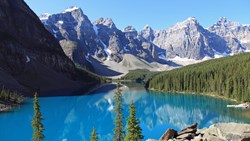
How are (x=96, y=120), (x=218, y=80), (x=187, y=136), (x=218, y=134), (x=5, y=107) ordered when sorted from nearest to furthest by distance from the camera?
(x=218, y=134), (x=187, y=136), (x=96, y=120), (x=5, y=107), (x=218, y=80)

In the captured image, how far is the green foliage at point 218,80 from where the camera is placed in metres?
121

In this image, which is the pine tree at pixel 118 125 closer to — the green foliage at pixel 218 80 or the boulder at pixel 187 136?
the boulder at pixel 187 136

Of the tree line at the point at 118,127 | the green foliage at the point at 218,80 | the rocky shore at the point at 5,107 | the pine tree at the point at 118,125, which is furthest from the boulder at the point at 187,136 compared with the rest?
the green foliage at the point at 218,80

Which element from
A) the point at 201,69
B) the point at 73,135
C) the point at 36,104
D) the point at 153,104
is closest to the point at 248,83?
the point at 153,104

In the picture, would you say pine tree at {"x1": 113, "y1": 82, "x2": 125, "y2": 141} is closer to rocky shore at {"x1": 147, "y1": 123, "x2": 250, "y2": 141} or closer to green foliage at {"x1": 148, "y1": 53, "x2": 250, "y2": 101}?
rocky shore at {"x1": 147, "y1": 123, "x2": 250, "y2": 141}

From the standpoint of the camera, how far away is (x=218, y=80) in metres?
146

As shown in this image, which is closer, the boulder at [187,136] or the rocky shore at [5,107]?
the boulder at [187,136]

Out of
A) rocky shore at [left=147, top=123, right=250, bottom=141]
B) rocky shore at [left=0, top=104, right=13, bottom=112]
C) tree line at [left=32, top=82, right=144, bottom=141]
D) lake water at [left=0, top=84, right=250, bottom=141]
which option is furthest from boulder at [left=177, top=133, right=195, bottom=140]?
rocky shore at [left=0, top=104, right=13, bottom=112]

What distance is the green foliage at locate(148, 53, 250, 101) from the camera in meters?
121

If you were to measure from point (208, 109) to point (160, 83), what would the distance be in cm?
9397

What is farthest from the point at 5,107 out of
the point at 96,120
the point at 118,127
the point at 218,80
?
the point at 218,80

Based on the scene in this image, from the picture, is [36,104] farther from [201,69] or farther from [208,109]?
[201,69]

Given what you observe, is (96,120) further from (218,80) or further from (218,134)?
(218,80)

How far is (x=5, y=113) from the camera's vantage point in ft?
310
